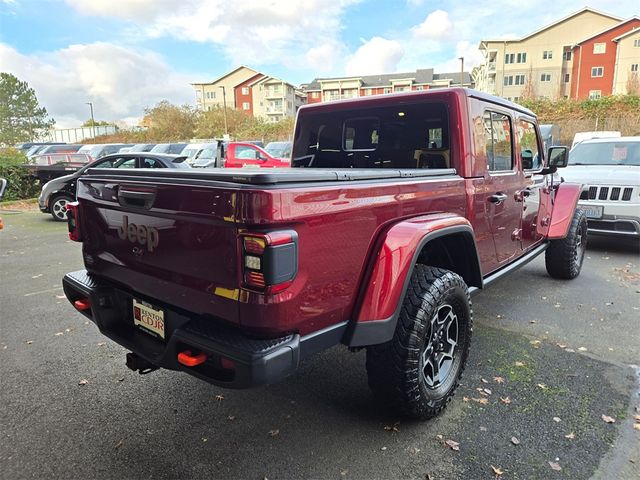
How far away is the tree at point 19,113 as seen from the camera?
5044cm

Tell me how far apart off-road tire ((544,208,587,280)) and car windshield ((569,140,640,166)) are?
2.83m

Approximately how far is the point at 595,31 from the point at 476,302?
56.1 m

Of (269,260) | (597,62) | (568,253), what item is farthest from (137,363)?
(597,62)

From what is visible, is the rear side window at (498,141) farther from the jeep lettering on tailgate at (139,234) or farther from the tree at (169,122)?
the tree at (169,122)

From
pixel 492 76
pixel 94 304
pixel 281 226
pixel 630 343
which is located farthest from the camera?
pixel 492 76

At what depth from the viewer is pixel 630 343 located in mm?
3680

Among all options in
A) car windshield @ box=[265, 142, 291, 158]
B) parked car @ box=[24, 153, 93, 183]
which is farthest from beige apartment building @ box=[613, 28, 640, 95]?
parked car @ box=[24, 153, 93, 183]

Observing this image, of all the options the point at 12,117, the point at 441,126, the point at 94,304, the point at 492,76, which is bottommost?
the point at 94,304

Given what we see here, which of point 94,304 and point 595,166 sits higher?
point 595,166

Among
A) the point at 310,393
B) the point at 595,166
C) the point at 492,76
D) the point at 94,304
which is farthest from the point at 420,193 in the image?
the point at 492,76

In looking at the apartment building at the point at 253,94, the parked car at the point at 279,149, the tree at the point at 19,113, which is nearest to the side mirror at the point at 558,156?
the parked car at the point at 279,149

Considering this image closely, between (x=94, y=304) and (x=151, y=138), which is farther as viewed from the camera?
(x=151, y=138)

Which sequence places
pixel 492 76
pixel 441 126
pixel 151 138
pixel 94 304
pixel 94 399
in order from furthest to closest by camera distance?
pixel 492 76
pixel 151 138
pixel 441 126
pixel 94 399
pixel 94 304

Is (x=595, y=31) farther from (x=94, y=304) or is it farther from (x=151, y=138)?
(x=94, y=304)
